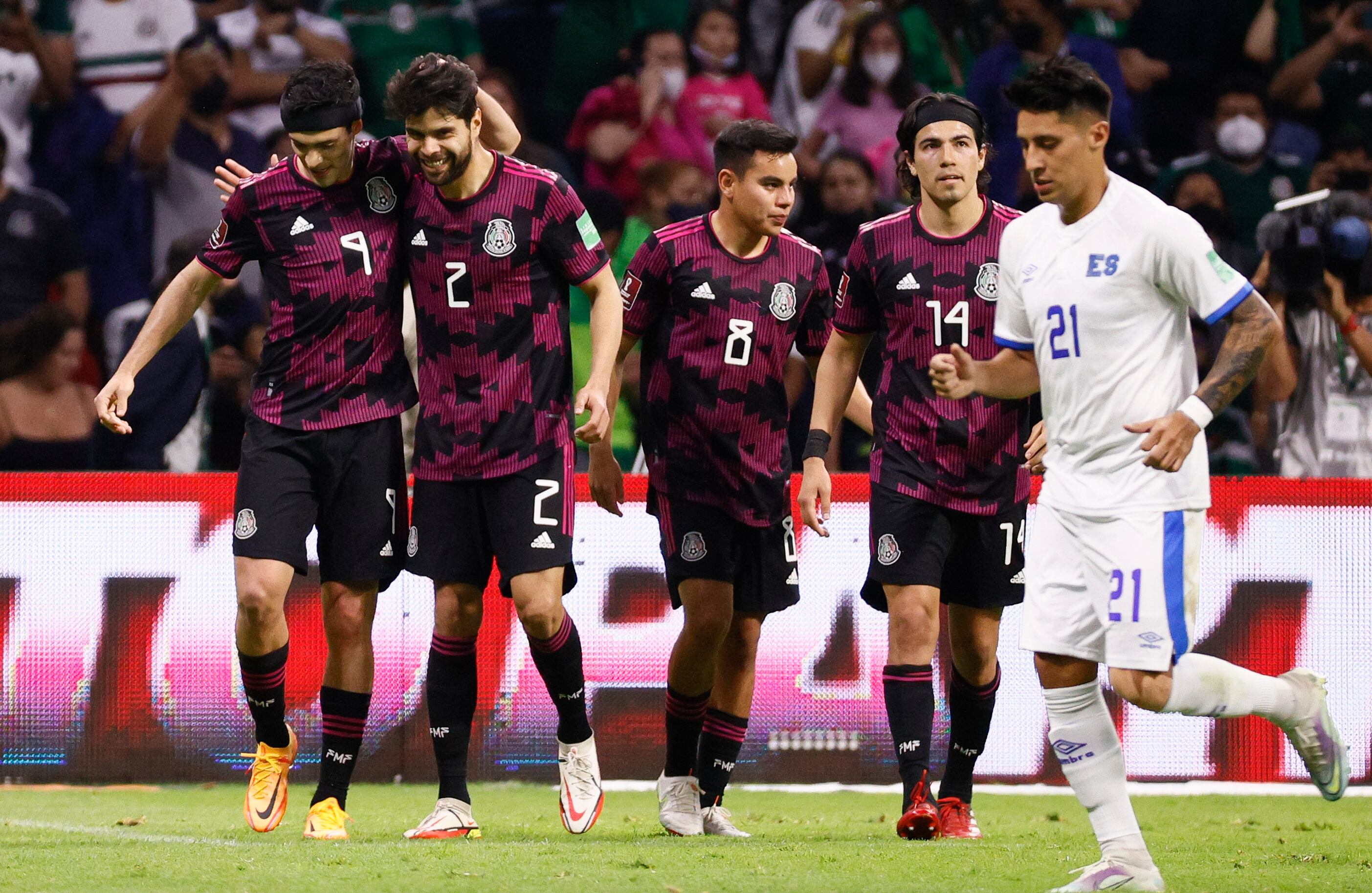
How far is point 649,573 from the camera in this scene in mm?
7508

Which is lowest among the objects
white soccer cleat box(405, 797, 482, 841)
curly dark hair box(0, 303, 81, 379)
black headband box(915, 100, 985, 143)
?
white soccer cleat box(405, 797, 482, 841)

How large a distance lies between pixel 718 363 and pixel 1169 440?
2183mm

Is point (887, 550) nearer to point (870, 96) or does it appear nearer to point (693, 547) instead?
point (693, 547)

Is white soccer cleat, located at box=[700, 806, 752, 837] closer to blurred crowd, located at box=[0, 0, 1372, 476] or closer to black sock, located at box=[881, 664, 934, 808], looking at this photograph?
black sock, located at box=[881, 664, 934, 808]

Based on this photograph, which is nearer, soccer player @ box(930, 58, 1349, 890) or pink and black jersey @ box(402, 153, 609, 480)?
soccer player @ box(930, 58, 1349, 890)

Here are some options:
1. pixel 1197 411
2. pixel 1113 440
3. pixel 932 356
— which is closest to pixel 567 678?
pixel 932 356

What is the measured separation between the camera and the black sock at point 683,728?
596 cm

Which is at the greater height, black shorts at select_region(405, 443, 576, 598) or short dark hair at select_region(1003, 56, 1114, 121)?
short dark hair at select_region(1003, 56, 1114, 121)

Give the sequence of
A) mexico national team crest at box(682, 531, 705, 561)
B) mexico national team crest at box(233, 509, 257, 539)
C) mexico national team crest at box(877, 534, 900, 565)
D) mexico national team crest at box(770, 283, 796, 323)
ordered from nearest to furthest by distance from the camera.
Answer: mexico national team crest at box(233, 509, 257, 539), mexico national team crest at box(877, 534, 900, 565), mexico national team crest at box(682, 531, 705, 561), mexico national team crest at box(770, 283, 796, 323)

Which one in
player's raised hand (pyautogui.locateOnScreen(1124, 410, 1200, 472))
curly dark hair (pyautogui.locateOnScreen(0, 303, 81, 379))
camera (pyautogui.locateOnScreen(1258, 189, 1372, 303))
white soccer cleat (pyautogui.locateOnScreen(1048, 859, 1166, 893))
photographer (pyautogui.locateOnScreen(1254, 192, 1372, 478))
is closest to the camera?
player's raised hand (pyautogui.locateOnScreen(1124, 410, 1200, 472))

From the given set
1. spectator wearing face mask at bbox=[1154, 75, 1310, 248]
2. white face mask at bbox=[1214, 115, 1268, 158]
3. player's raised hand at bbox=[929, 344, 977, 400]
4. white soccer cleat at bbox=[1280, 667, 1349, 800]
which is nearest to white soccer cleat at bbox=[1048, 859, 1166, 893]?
white soccer cleat at bbox=[1280, 667, 1349, 800]

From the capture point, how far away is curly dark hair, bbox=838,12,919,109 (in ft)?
33.9

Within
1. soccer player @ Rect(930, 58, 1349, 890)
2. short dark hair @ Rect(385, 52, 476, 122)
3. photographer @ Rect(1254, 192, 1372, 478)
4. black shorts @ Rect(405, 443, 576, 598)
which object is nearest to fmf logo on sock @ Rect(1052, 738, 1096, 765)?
soccer player @ Rect(930, 58, 1349, 890)

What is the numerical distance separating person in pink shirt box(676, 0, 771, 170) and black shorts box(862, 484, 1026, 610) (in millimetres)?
4917
